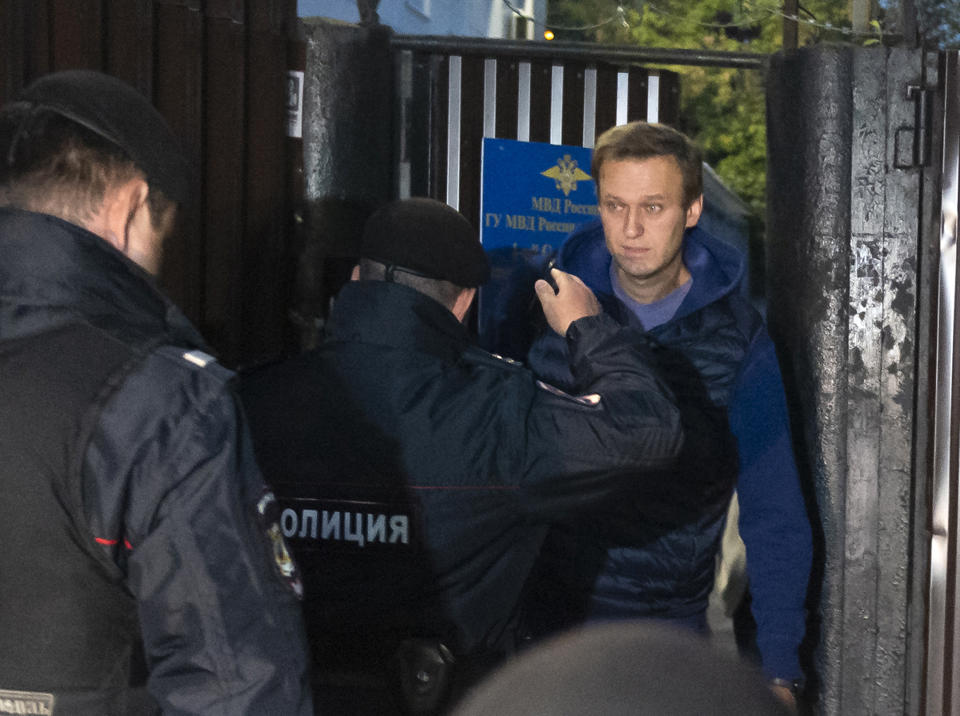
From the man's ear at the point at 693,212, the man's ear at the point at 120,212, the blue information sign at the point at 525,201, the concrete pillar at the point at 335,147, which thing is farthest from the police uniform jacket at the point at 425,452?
the blue information sign at the point at 525,201

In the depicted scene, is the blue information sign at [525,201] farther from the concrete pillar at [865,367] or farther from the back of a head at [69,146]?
the back of a head at [69,146]

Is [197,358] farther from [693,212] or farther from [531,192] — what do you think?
[531,192]

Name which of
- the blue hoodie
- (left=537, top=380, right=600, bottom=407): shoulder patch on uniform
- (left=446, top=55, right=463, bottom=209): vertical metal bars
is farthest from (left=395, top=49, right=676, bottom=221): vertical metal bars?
(left=537, top=380, right=600, bottom=407): shoulder patch on uniform

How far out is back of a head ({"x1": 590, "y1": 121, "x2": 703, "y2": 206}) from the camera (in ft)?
10.9

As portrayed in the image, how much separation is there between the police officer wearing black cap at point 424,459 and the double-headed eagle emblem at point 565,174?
227 centimetres

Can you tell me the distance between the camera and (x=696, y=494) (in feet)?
10.1

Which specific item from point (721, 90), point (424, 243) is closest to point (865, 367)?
point (424, 243)

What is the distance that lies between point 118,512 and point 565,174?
3.59 metres

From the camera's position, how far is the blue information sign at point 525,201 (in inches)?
190

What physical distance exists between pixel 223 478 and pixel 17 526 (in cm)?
27

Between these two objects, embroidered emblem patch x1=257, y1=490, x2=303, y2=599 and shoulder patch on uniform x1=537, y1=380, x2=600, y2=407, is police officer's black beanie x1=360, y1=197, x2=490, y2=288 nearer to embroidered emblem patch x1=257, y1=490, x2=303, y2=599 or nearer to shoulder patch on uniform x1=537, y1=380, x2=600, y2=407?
shoulder patch on uniform x1=537, y1=380, x2=600, y2=407

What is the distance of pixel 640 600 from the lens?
9.98ft

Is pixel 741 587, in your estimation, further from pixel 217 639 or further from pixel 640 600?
pixel 217 639

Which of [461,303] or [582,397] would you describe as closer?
[582,397]
